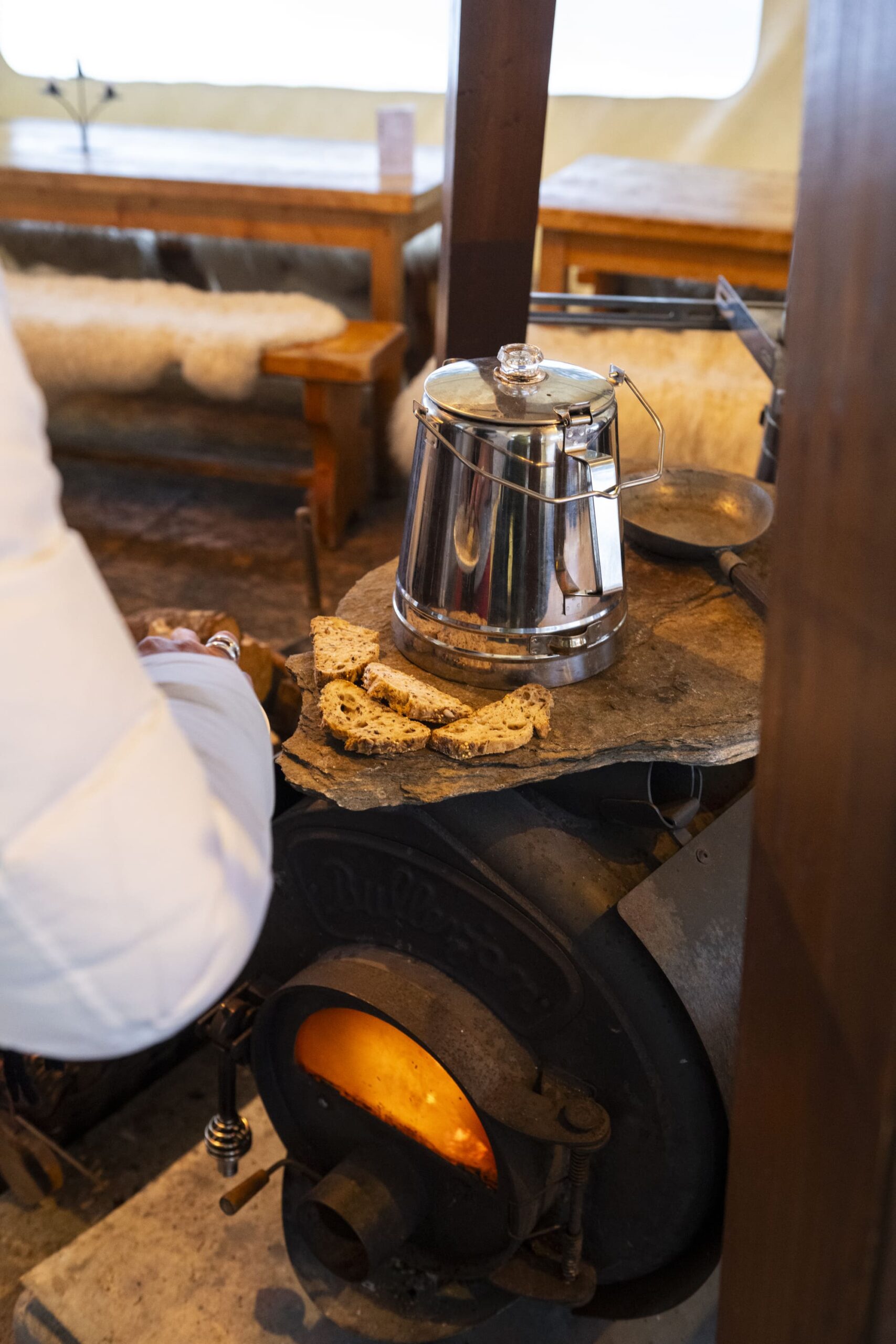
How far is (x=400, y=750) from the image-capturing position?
1039mm

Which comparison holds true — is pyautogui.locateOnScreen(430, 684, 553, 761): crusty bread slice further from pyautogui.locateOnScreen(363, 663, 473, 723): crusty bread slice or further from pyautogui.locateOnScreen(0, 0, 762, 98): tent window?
pyautogui.locateOnScreen(0, 0, 762, 98): tent window

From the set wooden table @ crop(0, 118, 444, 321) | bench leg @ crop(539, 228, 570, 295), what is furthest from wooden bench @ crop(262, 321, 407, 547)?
bench leg @ crop(539, 228, 570, 295)

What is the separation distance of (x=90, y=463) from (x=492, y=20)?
9.63 ft

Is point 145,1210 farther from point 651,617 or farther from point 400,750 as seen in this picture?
point 651,617

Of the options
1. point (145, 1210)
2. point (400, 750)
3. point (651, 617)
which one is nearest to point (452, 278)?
point (651, 617)

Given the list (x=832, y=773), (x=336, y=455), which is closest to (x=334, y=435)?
(x=336, y=455)

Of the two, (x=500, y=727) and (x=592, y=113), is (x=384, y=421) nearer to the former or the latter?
(x=592, y=113)

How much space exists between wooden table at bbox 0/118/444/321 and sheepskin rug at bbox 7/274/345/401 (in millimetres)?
208

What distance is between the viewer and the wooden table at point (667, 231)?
288 cm

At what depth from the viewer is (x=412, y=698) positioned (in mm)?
1078

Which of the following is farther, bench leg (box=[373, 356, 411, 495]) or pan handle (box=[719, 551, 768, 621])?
bench leg (box=[373, 356, 411, 495])

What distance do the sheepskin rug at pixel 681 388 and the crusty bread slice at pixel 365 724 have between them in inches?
56.9

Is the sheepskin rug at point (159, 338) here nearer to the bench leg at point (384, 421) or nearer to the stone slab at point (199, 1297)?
the bench leg at point (384, 421)

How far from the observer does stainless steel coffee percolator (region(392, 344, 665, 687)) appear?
1056 millimetres
